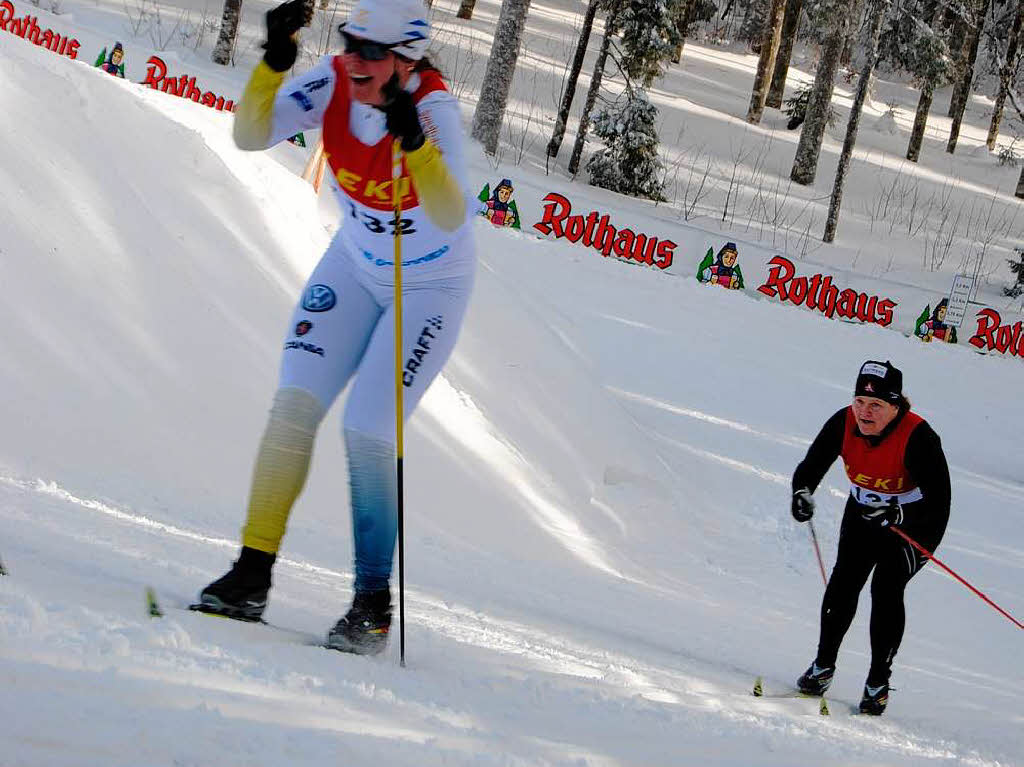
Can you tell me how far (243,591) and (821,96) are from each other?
26683 millimetres

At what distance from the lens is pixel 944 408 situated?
15266mm

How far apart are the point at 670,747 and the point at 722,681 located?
194cm

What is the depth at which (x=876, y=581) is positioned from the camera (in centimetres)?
524

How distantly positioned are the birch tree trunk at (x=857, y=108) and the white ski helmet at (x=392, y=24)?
22.5 m

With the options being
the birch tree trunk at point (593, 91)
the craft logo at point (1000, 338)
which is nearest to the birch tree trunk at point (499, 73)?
the birch tree trunk at point (593, 91)

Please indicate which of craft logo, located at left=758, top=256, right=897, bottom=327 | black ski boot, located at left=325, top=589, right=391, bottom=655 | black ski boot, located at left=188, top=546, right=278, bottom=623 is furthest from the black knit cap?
craft logo, located at left=758, top=256, right=897, bottom=327

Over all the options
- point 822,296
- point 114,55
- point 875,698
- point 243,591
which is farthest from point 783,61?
point 243,591

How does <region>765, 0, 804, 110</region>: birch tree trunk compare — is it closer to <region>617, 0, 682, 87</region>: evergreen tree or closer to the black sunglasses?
<region>617, 0, 682, 87</region>: evergreen tree

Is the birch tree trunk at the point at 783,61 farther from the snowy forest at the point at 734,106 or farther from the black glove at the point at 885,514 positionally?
the black glove at the point at 885,514

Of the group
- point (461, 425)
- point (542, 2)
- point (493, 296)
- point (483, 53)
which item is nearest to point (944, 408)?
point (493, 296)

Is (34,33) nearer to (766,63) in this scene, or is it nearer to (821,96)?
(821,96)

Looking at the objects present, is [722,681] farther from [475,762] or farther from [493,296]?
[493,296]

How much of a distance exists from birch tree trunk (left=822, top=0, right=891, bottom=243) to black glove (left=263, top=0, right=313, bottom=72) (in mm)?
22605

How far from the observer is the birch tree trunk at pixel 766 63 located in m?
32.9
